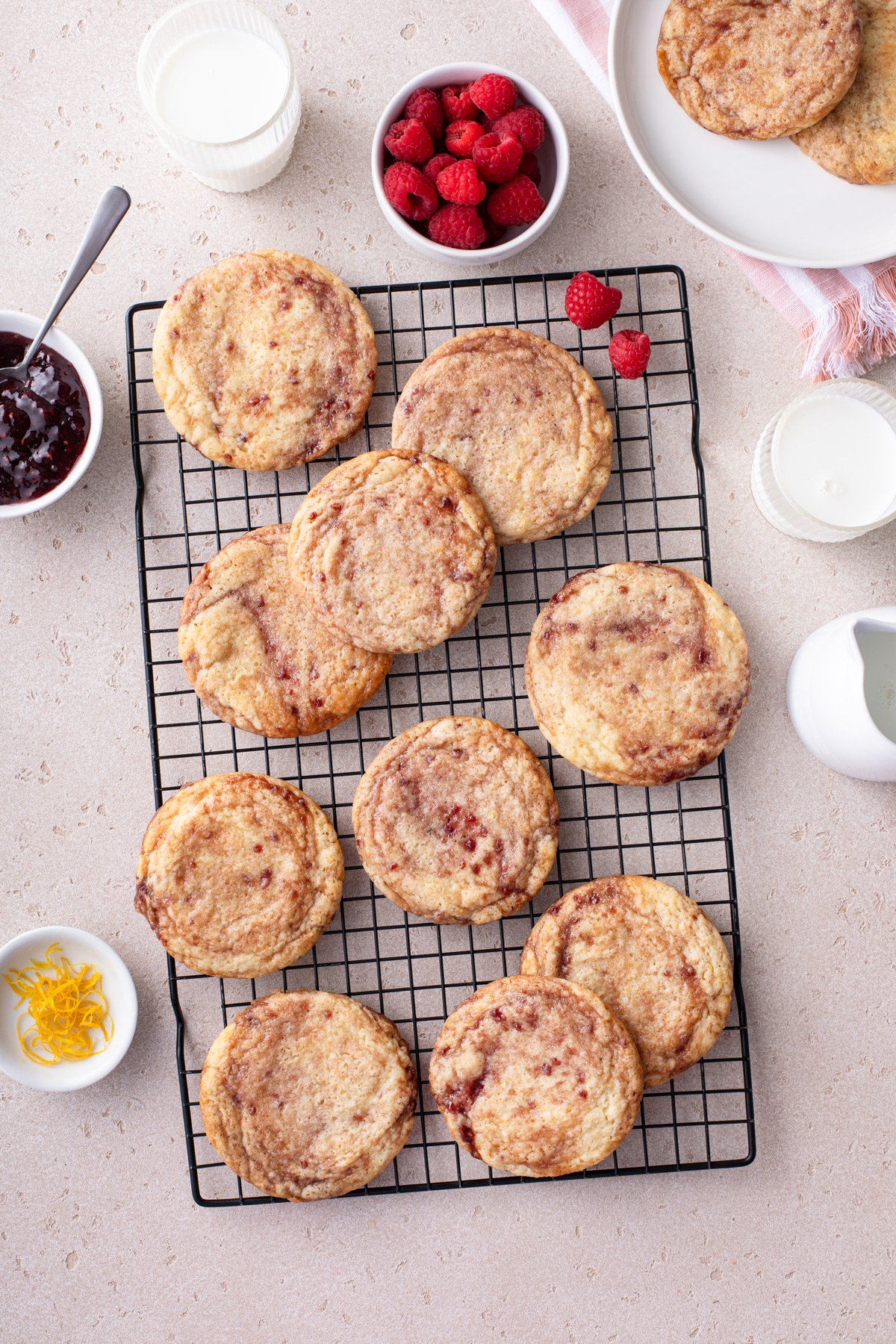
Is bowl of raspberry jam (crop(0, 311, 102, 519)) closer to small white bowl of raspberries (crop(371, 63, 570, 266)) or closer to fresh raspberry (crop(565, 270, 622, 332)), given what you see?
small white bowl of raspberries (crop(371, 63, 570, 266))

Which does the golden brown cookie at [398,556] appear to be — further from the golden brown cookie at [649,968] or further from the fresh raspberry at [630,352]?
the golden brown cookie at [649,968]

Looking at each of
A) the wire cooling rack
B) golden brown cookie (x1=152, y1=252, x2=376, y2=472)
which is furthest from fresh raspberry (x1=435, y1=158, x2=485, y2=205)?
golden brown cookie (x1=152, y1=252, x2=376, y2=472)

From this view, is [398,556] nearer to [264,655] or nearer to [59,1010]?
[264,655]

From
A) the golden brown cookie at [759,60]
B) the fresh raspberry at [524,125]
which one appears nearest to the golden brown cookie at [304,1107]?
the fresh raspberry at [524,125]

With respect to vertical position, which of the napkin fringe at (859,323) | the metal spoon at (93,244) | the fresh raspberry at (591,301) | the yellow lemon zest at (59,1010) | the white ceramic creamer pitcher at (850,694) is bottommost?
the white ceramic creamer pitcher at (850,694)

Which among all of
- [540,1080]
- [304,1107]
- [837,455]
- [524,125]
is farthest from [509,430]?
[304,1107]

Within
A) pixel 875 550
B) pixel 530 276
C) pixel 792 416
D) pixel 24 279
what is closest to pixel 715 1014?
pixel 875 550
